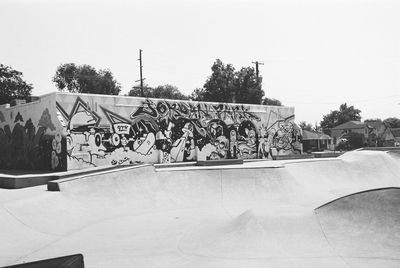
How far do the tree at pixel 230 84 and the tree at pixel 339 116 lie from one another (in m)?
72.5

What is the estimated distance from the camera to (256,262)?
5371 mm

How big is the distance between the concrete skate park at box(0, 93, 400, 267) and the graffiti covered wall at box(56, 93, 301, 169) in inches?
2.8

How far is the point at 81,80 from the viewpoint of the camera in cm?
4769

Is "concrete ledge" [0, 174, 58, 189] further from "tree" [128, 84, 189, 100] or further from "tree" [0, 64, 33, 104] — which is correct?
"tree" [128, 84, 189, 100]

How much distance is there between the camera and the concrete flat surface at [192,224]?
18.4 feet

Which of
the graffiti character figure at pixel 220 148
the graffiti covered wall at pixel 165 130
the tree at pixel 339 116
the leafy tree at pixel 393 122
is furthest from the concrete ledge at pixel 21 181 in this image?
the leafy tree at pixel 393 122

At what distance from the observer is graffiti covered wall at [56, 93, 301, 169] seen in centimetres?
1720

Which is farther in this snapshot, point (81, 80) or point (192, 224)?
point (81, 80)

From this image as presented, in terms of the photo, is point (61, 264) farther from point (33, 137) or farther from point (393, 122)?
point (393, 122)

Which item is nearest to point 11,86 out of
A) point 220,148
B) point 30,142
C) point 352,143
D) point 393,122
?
point 30,142

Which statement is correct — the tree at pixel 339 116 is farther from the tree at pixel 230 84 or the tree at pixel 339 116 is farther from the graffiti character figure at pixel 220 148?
the graffiti character figure at pixel 220 148

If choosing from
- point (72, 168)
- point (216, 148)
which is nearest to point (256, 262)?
point (72, 168)

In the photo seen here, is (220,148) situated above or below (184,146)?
below

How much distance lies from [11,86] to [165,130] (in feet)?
57.5
